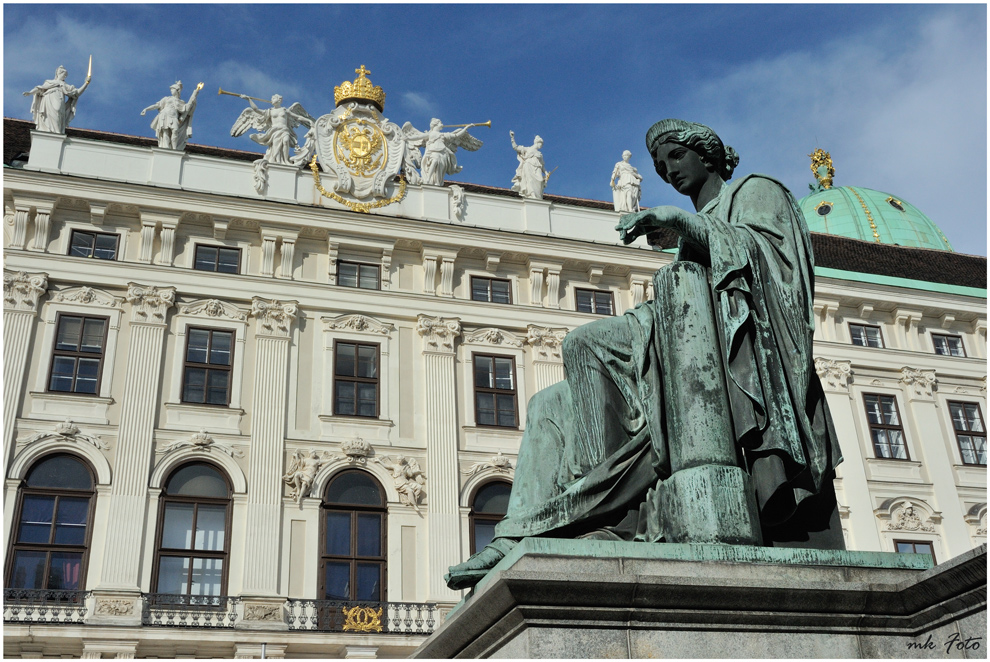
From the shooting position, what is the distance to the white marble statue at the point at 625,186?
25.2 metres

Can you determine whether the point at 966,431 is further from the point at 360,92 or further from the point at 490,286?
the point at 360,92

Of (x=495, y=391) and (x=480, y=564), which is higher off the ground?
Result: (x=495, y=391)

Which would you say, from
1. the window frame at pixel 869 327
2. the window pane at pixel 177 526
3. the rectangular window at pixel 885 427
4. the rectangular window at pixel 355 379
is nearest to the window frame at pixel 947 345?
the window frame at pixel 869 327

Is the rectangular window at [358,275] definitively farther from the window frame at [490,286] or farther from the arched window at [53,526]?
the arched window at [53,526]

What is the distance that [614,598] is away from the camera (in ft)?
10.3

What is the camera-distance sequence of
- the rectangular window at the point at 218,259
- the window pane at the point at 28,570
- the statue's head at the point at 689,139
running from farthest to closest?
the rectangular window at the point at 218,259
the window pane at the point at 28,570
the statue's head at the point at 689,139

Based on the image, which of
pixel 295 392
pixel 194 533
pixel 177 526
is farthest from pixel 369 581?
pixel 295 392

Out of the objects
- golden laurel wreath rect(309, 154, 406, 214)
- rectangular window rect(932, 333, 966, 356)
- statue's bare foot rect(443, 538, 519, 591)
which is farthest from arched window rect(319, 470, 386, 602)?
statue's bare foot rect(443, 538, 519, 591)

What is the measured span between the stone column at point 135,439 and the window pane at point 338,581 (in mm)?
3203

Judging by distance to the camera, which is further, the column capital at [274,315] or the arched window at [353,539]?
the column capital at [274,315]

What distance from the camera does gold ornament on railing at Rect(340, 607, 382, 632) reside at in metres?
18.1

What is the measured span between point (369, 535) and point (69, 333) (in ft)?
22.3

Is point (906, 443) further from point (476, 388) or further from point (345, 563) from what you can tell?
point (345, 563)

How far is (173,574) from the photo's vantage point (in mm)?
18047
